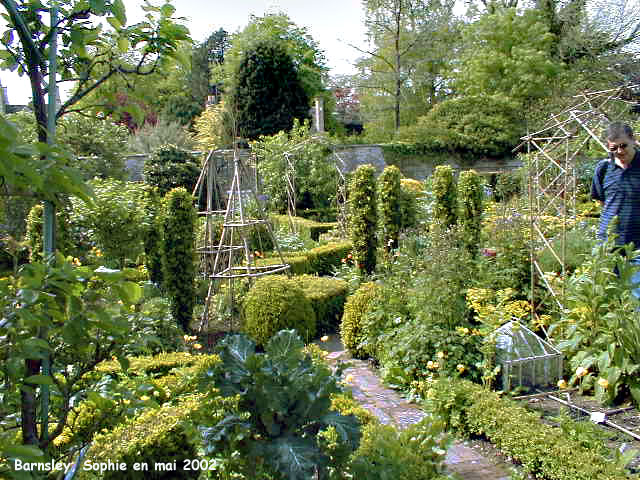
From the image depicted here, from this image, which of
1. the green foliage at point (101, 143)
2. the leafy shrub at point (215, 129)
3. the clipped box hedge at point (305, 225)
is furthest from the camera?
the leafy shrub at point (215, 129)

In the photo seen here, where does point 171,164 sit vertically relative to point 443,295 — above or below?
above

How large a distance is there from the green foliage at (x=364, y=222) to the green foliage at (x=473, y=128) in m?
12.5

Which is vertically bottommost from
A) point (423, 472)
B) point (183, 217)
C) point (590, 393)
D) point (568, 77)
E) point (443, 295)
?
point (590, 393)

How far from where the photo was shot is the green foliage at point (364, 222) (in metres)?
8.35

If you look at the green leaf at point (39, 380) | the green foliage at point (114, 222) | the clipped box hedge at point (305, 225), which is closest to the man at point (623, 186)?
the green leaf at point (39, 380)

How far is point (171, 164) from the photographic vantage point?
13.0 metres

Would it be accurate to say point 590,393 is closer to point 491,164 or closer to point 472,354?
point 472,354

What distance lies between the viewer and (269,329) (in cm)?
579

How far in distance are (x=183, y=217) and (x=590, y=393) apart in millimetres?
4555

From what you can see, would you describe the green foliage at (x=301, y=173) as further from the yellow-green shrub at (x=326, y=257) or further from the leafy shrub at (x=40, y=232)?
the leafy shrub at (x=40, y=232)

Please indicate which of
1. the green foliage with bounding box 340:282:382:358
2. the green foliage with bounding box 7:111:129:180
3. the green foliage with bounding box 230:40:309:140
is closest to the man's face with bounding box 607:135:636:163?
the green foliage with bounding box 340:282:382:358

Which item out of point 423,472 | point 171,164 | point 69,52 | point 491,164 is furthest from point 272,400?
point 491,164

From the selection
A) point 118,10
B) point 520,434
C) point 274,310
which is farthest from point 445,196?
point 118,10

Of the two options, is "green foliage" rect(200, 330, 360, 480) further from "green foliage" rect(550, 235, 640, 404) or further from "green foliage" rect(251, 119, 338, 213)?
"green foliage" rect(251, 119, 338, 213)
